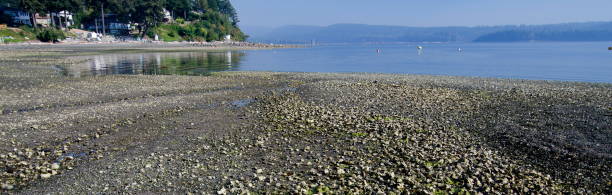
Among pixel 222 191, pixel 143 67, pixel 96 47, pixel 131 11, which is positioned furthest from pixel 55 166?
pixel 131 11

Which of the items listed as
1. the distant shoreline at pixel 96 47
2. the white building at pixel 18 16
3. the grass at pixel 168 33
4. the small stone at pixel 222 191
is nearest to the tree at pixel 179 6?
the grass at pixel 168 33

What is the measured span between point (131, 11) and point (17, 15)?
3378cm

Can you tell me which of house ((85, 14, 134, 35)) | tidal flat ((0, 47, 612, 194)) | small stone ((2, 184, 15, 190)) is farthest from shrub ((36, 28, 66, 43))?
small stone ((2, 184, 15, 190))

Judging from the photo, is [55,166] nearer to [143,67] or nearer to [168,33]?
[143,67]

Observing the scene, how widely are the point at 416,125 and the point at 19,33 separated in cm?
12221

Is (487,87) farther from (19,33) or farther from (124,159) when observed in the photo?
(19,33)

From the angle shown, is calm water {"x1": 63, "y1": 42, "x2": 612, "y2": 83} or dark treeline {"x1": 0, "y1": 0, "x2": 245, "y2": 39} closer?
calm water {"x1": 63, "y1": 42, "x2": 612, "y2": 83}

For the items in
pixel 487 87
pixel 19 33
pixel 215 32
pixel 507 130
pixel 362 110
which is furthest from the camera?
pixel 215 32

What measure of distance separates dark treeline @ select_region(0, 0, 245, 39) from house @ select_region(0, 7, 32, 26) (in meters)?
1.96

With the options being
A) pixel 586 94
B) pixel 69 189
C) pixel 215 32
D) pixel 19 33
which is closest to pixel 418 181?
pixel 69 189

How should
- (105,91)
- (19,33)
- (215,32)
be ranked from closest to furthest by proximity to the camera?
(105,91) < (19,33) < (215,32)

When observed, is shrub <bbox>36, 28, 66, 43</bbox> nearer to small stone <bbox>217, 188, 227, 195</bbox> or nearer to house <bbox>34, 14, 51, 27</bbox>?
house <bbox>34, 14, 51, 27</bbox>

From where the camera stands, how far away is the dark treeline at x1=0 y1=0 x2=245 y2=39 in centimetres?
11110

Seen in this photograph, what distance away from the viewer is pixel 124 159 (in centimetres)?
1295
